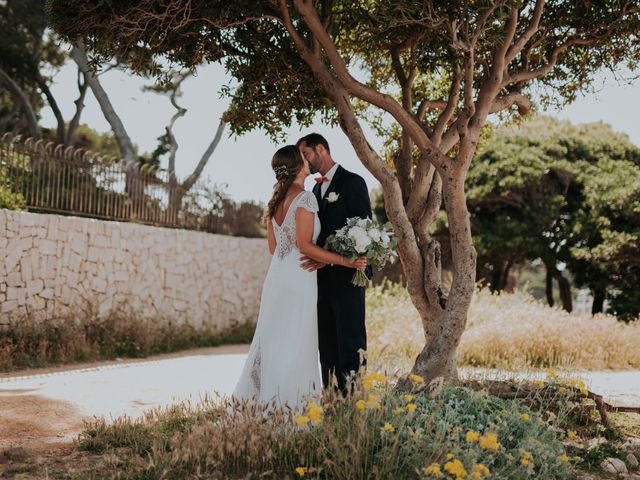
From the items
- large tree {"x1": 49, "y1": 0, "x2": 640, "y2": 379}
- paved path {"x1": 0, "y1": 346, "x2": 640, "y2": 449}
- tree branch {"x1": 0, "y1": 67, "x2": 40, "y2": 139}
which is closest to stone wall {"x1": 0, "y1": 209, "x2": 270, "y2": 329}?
paved path {"x1": 0, "y1": 346, "x2": 640, "y2": 449}

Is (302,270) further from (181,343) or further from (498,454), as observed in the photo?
(181,343)

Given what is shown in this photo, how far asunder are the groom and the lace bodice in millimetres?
160

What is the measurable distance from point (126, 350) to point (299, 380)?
6820 mm

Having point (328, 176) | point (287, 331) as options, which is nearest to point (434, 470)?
point (287, 331)

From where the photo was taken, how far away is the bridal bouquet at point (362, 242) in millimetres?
5289

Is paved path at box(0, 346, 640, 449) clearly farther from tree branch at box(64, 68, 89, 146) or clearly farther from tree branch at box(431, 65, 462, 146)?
tree branch at box(64, 68, 89, 146)

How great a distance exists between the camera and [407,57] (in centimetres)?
870

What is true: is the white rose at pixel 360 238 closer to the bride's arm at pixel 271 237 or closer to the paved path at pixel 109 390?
the bride's arm at pixel 271 237

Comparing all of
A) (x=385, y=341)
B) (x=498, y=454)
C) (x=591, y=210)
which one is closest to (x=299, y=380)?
(x=498, y=454)

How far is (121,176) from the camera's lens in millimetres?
13180

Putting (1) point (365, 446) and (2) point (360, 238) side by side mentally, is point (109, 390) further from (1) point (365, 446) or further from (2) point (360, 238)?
(1) point (365, 446)

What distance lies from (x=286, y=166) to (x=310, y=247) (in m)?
0.69

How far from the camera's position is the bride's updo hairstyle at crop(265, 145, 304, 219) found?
559cm

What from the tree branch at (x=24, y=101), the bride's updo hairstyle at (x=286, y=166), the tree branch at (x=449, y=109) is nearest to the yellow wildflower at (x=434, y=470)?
the bride's updo hairstyle at (x=286, y=166)
